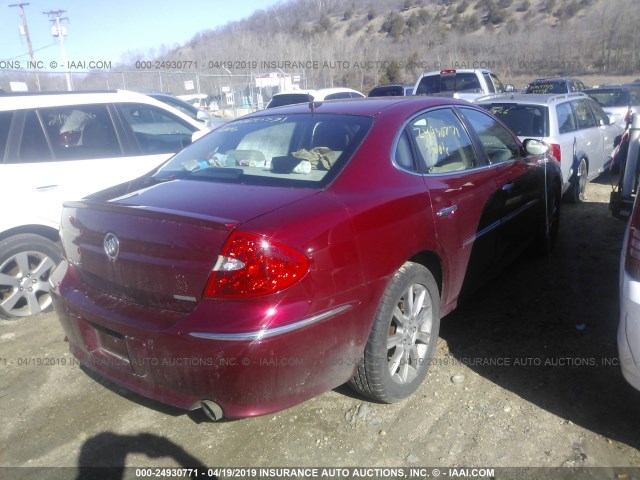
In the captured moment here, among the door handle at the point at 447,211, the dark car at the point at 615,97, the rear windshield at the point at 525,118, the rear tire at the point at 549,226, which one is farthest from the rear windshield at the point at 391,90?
the door handle at the point at 447,211

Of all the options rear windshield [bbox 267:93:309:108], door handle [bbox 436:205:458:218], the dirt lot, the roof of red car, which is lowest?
the dirt lot

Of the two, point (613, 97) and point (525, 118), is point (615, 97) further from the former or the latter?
point (525, 118)

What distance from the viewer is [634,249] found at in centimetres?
247

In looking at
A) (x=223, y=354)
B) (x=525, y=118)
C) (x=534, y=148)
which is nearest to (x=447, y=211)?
(x=223, y=354)

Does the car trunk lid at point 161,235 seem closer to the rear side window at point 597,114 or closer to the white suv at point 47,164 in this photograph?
the white suv at point 47,164

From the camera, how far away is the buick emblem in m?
2.47

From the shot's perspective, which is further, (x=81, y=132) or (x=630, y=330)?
(x=81, y=132)

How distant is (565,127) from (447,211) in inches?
187

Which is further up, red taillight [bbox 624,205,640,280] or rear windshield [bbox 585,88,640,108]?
red taillight [bbox 624,205,640,280]

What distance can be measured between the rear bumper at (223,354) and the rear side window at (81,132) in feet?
8.00

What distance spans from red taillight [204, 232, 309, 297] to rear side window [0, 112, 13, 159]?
2.99 m

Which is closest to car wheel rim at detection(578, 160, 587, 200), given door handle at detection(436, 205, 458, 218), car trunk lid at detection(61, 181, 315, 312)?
door handle at detection(436, 205, 458, 218)

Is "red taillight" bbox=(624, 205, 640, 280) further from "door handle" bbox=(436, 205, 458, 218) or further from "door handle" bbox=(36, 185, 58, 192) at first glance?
"door handle" bbox=(36, 185, 58, 192)

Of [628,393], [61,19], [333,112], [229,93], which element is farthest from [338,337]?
[61,19]
